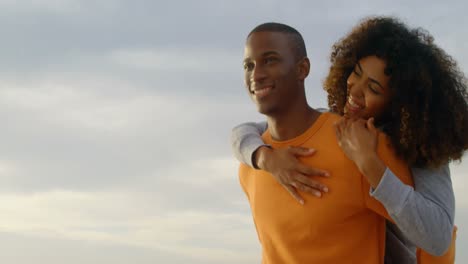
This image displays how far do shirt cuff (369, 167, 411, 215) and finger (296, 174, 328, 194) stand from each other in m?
0.44

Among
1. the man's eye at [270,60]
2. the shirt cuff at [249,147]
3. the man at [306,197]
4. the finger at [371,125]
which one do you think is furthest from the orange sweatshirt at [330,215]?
the man's eye at [270,60]

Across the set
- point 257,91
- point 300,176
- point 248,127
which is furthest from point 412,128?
point 248,127

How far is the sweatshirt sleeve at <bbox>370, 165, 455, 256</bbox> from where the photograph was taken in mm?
3586

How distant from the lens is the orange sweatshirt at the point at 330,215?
3920mm

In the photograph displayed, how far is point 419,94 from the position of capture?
161 inches

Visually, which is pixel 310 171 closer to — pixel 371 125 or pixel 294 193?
pixel 294 193

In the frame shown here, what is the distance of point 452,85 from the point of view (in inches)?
164

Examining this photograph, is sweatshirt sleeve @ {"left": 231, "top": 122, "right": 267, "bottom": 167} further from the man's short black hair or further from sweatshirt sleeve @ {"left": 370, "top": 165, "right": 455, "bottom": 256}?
sweatshirt sleeve @ {"left": 370, "top": 165, "right": 455, "bottom": 256}

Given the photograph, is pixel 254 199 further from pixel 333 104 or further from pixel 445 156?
pixel 445 156

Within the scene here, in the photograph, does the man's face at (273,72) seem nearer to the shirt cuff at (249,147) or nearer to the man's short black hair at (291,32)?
the man's short black hair at (291,32)

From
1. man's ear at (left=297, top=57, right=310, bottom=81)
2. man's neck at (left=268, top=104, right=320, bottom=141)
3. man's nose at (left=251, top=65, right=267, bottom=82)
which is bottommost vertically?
man's neck at (left=268, top=104, right=320, bottom=141)

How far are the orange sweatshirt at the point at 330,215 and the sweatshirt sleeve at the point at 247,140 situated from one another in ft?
0.86

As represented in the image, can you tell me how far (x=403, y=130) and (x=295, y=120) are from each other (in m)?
0.73

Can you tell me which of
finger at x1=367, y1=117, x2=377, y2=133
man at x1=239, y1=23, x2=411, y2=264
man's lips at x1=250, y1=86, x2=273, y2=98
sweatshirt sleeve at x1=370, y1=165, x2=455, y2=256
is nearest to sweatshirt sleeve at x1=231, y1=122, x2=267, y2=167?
man at x1=239, y1=23, x2=411, y2=264
